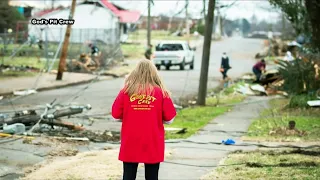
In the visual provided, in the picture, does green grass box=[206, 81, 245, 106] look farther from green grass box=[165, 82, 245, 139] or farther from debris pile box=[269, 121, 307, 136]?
debris pile box=[269, 121, 307, 136]

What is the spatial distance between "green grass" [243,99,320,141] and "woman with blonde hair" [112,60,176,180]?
6627 millimetres

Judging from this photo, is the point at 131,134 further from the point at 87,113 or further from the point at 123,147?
the point at 87,113

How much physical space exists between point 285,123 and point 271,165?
19.3 ft

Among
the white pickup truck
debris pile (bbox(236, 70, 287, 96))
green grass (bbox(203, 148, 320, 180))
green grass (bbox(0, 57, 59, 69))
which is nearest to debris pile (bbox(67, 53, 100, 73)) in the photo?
green grass (bbox(0, 57, 59, 69))

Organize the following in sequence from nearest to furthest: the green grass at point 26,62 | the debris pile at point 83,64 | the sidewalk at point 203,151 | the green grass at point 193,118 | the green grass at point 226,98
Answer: the sidewalk at point 203,151, the green grass at point 193,118, the green grass at point 226,98, the green grass at point 26,62, the debris pile at point 83,64

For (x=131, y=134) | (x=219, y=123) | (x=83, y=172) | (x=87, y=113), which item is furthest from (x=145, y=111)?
(x=87, y=113)

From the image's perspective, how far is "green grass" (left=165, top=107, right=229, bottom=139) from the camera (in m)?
14.4

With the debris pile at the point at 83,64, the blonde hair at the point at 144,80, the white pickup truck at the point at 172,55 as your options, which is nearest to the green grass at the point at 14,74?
the debris pile at the point at 83,64

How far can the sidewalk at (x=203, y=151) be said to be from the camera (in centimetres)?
912

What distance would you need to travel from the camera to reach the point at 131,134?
6316 millimetres

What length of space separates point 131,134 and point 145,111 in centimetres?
28

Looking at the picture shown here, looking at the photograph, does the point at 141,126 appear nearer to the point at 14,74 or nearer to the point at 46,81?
the point at 46,81

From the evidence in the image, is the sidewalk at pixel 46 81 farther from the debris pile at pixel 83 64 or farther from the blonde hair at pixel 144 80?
the blonde hair at pixel 144 80

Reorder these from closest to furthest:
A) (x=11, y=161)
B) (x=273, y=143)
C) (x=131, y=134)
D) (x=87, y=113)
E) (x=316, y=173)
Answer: (x=131, y=134)
(x=316, y=173)
(x=11, y=161)
(x=273, y=143)
(x=87, y=113)
